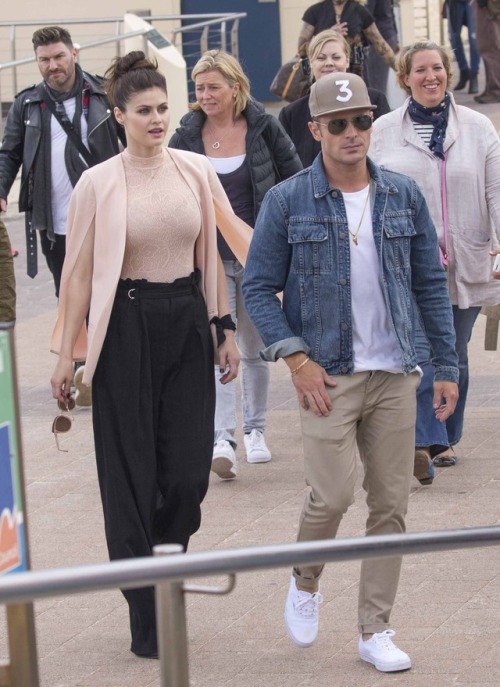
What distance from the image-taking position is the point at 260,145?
22.9 feet

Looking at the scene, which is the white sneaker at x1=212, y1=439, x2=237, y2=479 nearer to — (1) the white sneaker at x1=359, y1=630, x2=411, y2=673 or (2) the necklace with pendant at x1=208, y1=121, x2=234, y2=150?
(2) the necklace with pendant at x1=208, y1=121, x2=234, y2=150

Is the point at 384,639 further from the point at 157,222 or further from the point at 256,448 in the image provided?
the point at 256,448

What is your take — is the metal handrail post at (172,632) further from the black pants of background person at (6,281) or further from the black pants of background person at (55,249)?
the black pants of background person at (55,249)

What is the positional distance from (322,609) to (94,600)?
91 cm

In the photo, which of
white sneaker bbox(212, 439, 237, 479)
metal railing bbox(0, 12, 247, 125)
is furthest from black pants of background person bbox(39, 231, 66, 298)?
metal railing bbox(0, 12, 247, 125)

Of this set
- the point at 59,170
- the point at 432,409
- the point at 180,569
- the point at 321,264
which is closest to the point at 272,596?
the point at 321,264

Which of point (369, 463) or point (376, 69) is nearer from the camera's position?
point (369, 463)

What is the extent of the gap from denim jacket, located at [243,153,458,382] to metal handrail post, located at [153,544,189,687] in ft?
5.34

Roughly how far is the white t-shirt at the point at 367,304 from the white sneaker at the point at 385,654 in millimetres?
891

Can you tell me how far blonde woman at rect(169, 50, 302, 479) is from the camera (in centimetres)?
686

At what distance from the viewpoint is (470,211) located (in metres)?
6.68

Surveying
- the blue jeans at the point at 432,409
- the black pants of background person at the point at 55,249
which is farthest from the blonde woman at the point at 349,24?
the blue jeans at the point at 432,409

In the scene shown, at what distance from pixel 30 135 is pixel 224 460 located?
247 cm

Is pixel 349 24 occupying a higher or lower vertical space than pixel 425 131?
higher
